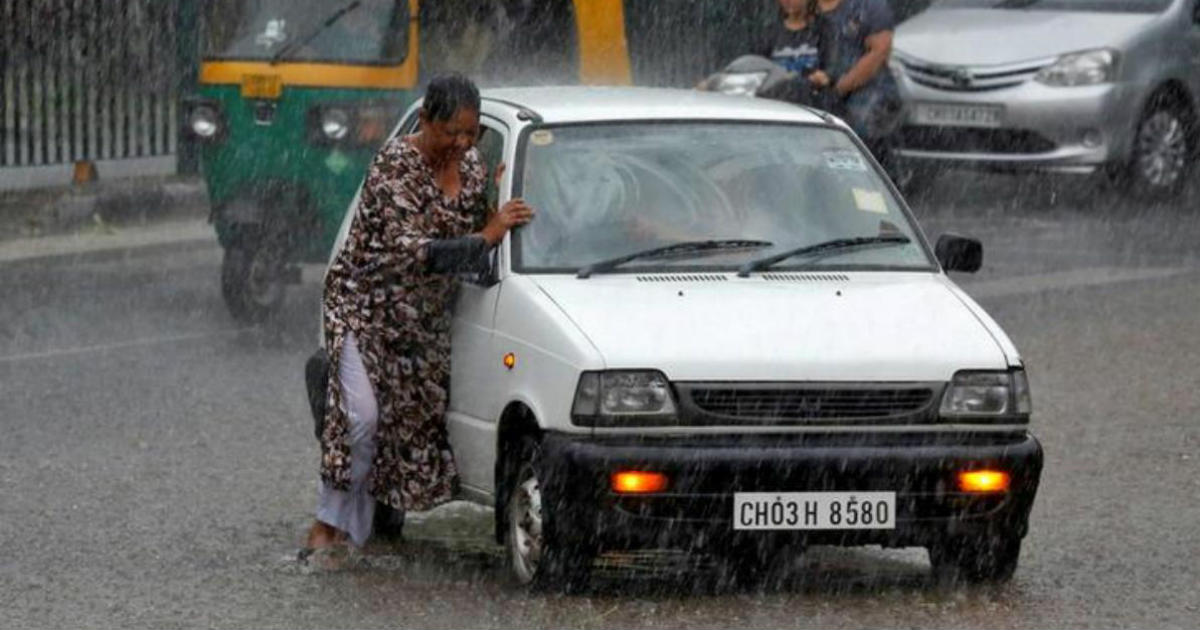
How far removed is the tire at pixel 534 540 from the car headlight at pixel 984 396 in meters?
1.15

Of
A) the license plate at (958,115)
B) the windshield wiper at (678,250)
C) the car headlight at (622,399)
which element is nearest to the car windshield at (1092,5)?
the license plate at (958,115)

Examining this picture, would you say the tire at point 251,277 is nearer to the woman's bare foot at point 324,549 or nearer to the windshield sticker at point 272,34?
the windshield sticker at point 272,34

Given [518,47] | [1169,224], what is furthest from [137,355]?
[1169,224]

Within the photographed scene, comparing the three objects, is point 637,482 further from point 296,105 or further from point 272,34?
point 272,34

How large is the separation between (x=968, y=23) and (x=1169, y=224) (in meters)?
2.29

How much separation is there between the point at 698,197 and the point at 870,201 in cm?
59

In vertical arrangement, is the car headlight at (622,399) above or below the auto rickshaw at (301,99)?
above

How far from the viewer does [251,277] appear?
1527 centimetres

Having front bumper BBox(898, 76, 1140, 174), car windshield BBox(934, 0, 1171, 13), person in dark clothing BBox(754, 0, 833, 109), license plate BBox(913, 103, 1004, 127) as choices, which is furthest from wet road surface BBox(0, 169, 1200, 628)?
car windshield BBox(934, 0, 1171, 13)

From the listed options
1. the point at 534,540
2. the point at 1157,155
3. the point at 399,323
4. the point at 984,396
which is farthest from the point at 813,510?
the point at 1157,155

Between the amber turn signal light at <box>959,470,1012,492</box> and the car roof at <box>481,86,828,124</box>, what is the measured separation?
176 cm

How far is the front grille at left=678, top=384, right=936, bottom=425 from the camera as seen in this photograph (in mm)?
8336

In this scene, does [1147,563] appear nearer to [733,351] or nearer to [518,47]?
[733,351]

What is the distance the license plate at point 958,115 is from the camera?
803 inches
